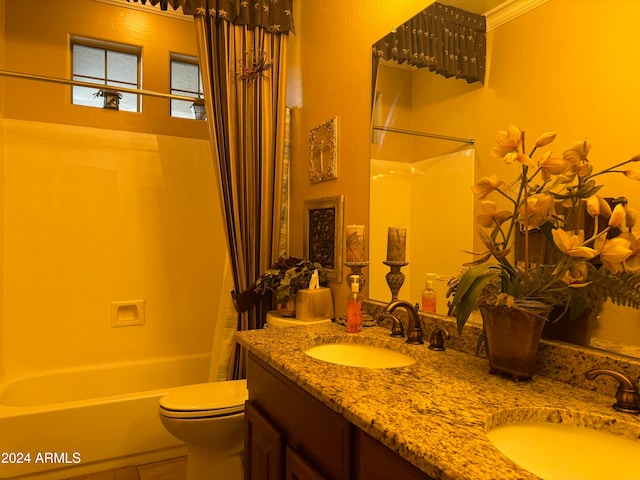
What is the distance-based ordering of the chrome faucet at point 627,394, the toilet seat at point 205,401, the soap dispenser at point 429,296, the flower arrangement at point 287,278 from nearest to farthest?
the chrome faucet at point 627,394, the soap dispenser at point 429,296, the toilet seat at point 205,401, the flower arrangement at point 287,278

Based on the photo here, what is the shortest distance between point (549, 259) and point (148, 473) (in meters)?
2.17

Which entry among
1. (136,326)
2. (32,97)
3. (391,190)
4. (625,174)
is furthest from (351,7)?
(136,326)

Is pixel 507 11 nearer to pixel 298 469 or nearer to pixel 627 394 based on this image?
pixel 627 394

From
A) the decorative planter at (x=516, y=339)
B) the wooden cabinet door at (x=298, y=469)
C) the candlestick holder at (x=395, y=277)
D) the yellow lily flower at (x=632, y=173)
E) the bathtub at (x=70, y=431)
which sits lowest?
the bathtub at (x=70, y=431)

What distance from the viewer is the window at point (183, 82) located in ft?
9.78

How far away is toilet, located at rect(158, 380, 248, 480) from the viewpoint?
164 centimetres

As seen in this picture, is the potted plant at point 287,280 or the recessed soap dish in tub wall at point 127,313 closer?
the potted plant at point 287,280

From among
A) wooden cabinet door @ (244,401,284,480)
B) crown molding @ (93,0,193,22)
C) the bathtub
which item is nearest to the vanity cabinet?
wooden cabinet door @ (244,401,284,480)

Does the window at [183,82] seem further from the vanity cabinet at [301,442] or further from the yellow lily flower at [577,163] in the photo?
the yellow lily flower at [577,163]

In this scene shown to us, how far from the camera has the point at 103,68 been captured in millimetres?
2812

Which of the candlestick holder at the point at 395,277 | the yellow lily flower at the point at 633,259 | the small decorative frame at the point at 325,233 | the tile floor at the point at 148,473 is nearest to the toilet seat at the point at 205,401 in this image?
the tile floor at the point at 148,473

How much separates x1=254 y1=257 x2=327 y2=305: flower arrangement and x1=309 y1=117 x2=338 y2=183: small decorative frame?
1.47 ft

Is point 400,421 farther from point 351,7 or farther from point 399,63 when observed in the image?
point 351,7

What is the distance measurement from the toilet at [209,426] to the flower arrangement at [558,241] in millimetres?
1148
